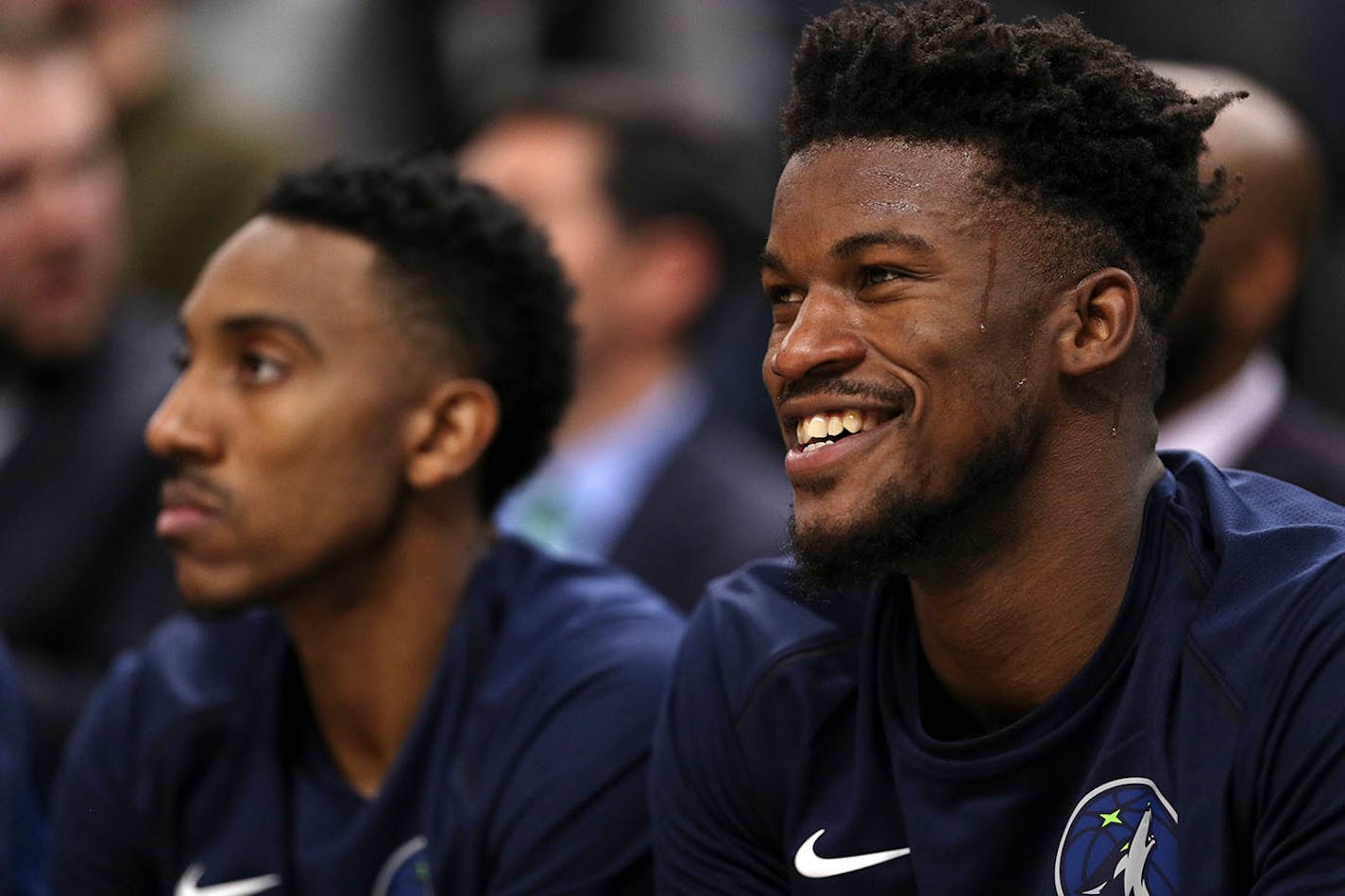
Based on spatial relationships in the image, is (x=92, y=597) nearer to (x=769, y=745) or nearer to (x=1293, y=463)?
(x=769, y=745)

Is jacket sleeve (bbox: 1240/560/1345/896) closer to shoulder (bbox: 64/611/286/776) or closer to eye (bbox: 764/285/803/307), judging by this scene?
eye (bbox: 764/285/803/307)

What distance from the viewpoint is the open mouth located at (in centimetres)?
239

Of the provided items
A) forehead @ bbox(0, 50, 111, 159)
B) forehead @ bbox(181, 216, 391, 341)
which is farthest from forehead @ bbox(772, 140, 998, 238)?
forehead @ bbox(0, 50, 111, 159)

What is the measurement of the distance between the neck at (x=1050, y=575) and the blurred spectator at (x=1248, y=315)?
4.57 feet

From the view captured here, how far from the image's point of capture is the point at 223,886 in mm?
3137

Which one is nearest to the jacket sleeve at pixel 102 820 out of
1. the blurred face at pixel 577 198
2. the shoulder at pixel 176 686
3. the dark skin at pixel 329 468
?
the shoulder at pixel 176 686

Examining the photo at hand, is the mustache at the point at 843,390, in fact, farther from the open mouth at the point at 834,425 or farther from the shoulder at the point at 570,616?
the shoulder at the point at 570,616

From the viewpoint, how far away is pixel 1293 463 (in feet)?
12.5

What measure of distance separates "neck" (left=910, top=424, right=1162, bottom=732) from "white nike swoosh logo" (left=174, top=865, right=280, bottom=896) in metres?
1.29

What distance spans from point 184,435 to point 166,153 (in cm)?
273

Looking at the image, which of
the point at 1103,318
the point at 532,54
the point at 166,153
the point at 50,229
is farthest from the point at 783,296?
the point at 532,54

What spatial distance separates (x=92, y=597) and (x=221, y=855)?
5.23ft

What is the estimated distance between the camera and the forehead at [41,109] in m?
4.92

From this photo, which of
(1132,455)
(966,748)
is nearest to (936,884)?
(966,748)
